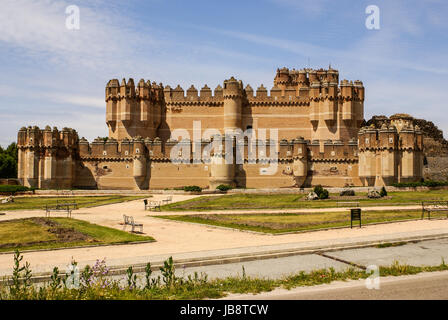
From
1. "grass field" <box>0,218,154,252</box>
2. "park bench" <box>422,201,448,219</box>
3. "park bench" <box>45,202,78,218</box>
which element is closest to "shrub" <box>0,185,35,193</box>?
"park bench" <box>45,202,78,218</box>

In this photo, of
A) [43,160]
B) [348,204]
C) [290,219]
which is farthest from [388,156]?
[43,160]

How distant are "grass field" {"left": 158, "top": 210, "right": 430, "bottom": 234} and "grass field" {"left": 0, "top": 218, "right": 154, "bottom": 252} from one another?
5.96 metres

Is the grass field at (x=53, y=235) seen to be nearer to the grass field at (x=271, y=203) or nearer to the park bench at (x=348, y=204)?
the grass field at (x=271, y=203)

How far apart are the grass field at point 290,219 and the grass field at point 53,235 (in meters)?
5.96

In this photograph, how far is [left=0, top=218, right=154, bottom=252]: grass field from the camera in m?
17.2

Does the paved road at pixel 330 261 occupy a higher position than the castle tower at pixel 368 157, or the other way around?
the castle tower at pixel 368 157

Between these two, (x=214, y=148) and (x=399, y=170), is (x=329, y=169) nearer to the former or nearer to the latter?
(x=399, y=170)

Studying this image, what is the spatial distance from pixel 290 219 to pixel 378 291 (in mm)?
14418

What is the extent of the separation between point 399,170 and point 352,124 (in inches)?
493

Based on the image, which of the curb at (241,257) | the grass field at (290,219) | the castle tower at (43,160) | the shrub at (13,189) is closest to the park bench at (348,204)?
the grass field at (290,219)

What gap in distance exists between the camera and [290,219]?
2459 centimetres

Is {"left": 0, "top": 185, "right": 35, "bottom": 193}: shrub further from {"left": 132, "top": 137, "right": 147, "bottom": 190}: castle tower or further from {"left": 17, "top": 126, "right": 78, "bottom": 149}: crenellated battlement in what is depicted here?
{"left": 132, "top": 137, "right": 147, "bottom": 190}: castle tower

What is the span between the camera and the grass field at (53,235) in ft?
56.5
